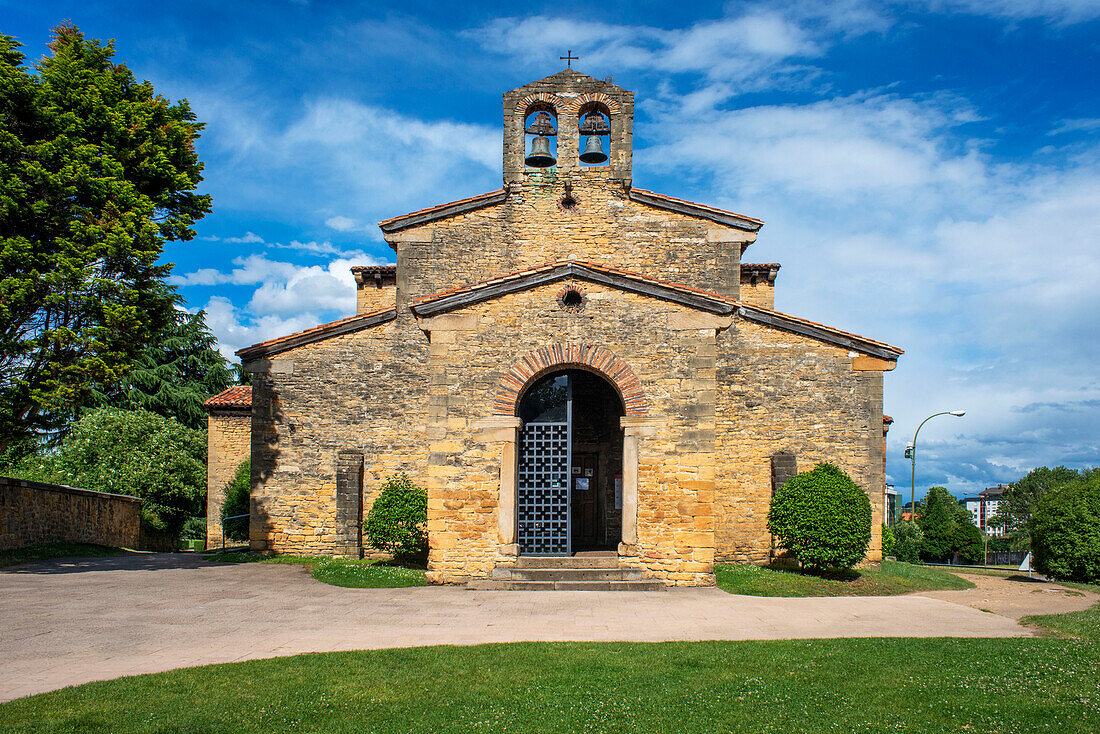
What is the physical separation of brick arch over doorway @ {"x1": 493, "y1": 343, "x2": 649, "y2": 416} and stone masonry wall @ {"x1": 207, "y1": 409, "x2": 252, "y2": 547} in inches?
552

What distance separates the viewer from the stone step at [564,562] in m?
12.7

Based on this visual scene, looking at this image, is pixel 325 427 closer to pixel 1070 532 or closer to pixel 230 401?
pixel 230 401

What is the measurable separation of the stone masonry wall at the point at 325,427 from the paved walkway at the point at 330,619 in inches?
143

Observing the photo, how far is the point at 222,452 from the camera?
942 inches

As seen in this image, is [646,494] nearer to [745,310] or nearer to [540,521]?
[540,521]

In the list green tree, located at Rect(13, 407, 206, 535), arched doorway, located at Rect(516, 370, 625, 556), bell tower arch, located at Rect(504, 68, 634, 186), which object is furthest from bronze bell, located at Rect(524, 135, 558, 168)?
green tree, located at Rect(13, 407, 206, 535)

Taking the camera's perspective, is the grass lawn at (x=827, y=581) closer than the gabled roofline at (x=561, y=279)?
Yes

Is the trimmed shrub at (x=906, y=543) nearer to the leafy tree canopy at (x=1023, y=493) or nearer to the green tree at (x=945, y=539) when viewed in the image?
the green tree at (x=945, y=539)

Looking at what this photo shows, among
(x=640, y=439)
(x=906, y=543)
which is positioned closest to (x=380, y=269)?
(x=640, y=439)

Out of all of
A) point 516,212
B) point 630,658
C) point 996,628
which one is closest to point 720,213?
point 516,212

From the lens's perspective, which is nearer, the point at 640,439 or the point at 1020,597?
the point at 640,439

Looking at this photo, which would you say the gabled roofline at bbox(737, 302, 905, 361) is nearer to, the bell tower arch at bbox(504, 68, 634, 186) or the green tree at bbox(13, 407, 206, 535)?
the bell tower arch at bbox(504, 68, 634, 186)

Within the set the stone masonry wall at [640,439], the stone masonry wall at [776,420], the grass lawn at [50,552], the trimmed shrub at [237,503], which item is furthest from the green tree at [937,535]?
the grass lawn at [50,552]

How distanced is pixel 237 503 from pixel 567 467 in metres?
15.1
